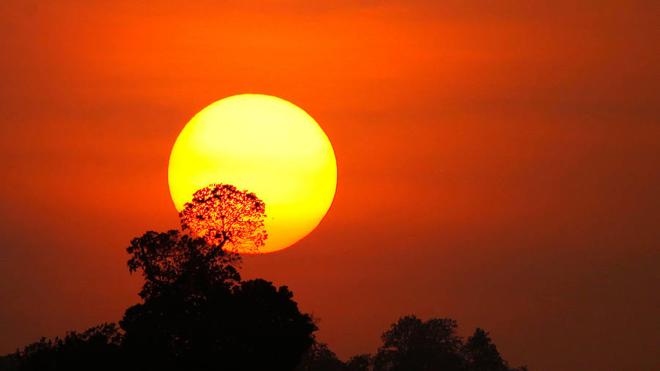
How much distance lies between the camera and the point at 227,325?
97125 mm

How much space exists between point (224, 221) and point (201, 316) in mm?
7141

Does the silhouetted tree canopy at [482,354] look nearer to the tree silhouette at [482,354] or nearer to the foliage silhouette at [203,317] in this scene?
the tree silhouette at [482,354]

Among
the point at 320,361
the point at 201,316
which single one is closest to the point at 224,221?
the point at 201,316

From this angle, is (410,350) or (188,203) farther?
(410,350)

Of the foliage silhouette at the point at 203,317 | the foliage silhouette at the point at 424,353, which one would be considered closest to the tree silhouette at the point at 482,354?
the foliage silhouette at the point at 424,353

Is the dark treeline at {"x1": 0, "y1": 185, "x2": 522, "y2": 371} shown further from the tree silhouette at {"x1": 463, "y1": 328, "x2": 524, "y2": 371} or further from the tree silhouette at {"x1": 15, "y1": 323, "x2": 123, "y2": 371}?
the tree silhouette at {"x1": 463, "y1": 328, "x2": 524, "y2": 371}

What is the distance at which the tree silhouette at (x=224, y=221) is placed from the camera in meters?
101

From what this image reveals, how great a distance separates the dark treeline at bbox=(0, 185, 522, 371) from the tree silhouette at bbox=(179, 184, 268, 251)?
0.22ft

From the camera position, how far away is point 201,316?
3853 inches

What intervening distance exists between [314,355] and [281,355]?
176ft

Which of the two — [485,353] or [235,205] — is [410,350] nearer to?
[485,353]

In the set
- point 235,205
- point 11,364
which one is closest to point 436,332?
point 11,364

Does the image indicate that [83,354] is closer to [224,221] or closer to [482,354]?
[224,221]

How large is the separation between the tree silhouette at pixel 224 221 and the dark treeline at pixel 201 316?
66mm
